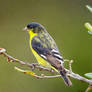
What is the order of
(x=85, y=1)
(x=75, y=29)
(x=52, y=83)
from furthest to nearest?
(x=85, y=1) < (x=75, y=29) < (x=52, y=83)

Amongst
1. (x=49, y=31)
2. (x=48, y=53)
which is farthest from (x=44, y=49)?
(x=49, y=31)

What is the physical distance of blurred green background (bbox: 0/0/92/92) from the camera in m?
3.06

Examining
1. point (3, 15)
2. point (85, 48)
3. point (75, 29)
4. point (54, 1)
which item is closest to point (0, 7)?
point (3, 15)

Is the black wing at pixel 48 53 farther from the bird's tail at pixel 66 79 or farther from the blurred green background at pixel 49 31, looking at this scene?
the blurred green background at pixel 49 31

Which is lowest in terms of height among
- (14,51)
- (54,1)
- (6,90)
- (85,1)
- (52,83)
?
(52,83)

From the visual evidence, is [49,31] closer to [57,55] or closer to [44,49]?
[44,49]

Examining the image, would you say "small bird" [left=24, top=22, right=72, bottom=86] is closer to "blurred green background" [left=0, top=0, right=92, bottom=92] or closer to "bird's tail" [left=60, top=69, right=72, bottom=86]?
"bird's tail" [left=60, top=69, right=72, bottom=86]

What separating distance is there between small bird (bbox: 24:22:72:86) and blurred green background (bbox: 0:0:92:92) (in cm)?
97

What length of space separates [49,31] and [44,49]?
5.49 ft

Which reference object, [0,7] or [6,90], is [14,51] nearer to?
[6,90]


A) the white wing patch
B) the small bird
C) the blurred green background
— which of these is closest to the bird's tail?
the small bird

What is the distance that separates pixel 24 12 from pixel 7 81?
2.75ft

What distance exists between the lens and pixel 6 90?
10.8 ft

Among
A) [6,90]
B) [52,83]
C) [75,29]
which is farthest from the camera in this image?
[75,29]
